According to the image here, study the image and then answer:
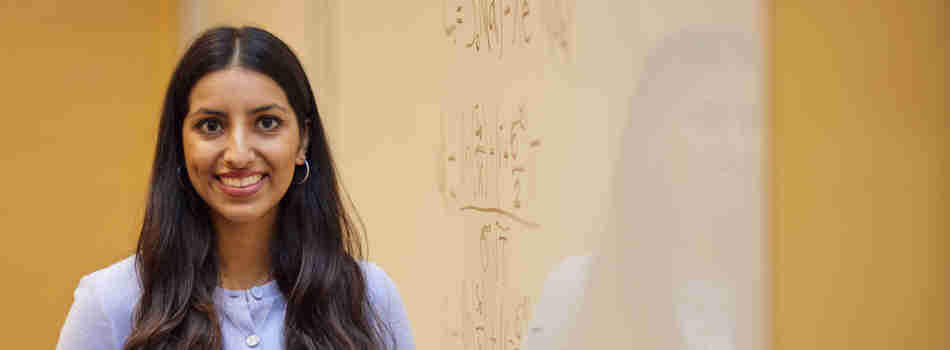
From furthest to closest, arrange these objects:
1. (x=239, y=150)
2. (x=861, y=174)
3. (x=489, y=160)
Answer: (x=489, y=160), (x=239, y=150), (x=861, y=174)

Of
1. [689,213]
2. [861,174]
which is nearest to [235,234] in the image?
[689,213]

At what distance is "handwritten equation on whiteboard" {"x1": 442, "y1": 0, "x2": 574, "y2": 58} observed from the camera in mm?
2600

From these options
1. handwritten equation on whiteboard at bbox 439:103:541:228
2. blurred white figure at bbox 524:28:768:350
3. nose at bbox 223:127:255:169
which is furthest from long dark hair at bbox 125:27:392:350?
handwritten equation on whiteboard at bbox 439:103:541:228

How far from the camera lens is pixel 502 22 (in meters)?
2.87

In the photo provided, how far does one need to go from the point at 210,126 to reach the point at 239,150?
8cm

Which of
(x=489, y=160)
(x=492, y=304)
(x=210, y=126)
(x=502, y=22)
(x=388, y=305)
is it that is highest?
(x=502, y=22)

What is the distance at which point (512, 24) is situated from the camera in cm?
282

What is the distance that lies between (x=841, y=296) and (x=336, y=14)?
2.68m

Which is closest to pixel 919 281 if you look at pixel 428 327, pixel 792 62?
pixel 792 62

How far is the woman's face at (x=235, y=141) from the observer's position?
1.94 meters

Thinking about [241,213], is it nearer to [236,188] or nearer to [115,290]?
[236,188]

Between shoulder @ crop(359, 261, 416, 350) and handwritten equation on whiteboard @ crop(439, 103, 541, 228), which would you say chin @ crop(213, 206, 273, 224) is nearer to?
shoulder @ crop(359, 261, 416, 350)

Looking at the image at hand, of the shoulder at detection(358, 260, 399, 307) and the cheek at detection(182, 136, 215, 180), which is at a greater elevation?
the cheek at detection(182, 136, 215, 180)

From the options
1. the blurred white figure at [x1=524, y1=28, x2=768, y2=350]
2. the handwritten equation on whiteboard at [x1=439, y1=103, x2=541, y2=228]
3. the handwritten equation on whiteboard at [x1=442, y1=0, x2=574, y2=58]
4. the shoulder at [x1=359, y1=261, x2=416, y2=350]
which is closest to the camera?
the blurred white figure at [x1=524, y1=28, x2=768, y2=350]
